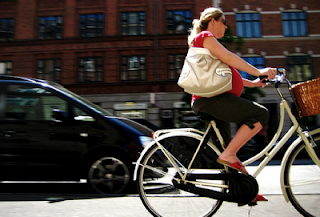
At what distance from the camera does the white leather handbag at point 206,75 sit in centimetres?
239

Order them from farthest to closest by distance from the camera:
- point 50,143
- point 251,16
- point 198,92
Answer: point 251,16 < point 50,143 < point 198,92

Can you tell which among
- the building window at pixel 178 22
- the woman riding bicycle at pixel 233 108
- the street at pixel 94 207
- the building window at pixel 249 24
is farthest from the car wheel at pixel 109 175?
the building window at pixel 249 24

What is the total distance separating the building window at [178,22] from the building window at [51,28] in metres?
7.80

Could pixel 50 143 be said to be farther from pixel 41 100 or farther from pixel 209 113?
pixel 209 113

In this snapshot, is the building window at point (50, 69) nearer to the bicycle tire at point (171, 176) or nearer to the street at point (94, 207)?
the street at point (94, 207)

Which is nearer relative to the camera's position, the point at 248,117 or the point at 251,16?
the point at 248,117

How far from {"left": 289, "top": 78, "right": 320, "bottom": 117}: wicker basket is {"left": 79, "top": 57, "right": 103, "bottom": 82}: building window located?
18.4 metres

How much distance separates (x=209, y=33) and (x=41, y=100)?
301 centimetres

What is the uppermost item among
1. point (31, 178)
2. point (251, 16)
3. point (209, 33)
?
point (251, 16)

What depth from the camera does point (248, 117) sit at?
248cm

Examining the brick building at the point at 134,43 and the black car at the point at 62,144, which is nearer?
the black car at the point at 62,144

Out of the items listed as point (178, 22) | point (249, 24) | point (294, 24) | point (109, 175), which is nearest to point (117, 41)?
point (178, 22)

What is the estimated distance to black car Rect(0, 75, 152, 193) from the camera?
4258 mm

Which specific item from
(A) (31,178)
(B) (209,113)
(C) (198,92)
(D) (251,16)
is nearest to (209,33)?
(C) (198,92)
